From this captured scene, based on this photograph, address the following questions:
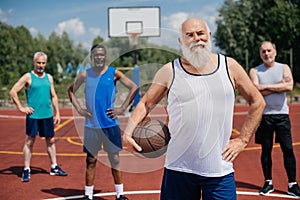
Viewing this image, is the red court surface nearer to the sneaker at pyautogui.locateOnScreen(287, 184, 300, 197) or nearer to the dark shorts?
the sneaker at pyautogui.locateOnScreen(287, 184, 300, 197)

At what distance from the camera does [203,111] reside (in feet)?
9.57

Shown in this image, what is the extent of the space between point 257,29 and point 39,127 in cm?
3685

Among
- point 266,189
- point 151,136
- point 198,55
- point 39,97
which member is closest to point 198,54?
point 198,55

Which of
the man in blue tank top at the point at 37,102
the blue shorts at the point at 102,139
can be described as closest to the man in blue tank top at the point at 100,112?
the blue shorts at the point at 102,139

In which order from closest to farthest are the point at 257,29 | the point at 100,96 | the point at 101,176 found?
the point at 100,96, the point at 101,176, the point at 257,29

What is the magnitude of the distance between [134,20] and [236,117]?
25.5ft

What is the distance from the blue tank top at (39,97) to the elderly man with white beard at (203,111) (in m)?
4.09

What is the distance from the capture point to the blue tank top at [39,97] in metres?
6.73

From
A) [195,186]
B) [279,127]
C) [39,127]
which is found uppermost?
[279,127]

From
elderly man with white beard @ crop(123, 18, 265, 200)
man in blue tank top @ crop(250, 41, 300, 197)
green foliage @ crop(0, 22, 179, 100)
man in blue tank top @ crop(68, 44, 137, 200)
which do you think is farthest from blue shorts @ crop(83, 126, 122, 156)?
elderly man with white beard @ crop(123, 18, 265, 200)

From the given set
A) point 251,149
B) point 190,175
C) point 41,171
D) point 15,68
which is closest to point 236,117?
point 251,149

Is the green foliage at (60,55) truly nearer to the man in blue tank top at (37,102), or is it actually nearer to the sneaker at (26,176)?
the man in blue tank top at (37,102)

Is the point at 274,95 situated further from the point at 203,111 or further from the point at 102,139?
the point at 203,111

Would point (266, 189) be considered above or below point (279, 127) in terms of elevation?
below
